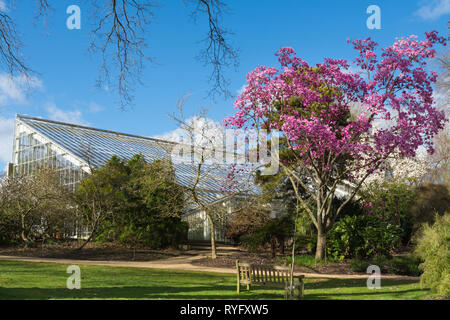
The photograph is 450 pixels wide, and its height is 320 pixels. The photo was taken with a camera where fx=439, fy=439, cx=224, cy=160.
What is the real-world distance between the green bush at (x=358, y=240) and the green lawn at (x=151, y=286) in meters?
4.97

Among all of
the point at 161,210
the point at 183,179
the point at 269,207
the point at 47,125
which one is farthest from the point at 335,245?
the point at 47,125

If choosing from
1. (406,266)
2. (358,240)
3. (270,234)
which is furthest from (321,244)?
(406,266)

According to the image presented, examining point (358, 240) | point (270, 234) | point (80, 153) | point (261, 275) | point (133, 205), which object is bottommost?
point (261, 275)

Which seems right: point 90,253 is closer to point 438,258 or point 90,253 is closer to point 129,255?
point 129,255

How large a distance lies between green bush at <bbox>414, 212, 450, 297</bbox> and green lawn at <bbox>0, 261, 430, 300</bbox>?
0.32m

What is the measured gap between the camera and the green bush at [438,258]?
836cm

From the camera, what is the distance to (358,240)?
17.0 m

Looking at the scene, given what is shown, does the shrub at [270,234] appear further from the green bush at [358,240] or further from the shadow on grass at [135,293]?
the shadow on grass at [135,293]

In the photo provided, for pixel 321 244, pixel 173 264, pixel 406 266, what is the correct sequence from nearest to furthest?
pixel 406 266
pixel 173 264
pixel 321 244

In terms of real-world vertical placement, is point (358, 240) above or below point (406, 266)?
above

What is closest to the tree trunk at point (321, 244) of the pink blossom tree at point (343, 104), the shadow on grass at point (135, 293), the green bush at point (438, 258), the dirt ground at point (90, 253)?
the pink blossom tree at point (343, 104)

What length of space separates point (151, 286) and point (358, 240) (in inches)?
393
